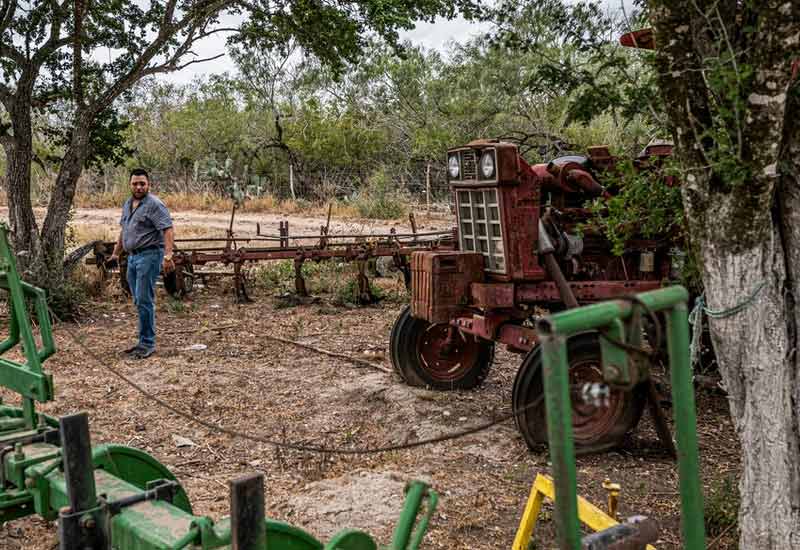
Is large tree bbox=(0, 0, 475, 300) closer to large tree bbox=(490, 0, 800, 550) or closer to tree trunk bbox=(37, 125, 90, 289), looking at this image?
tree trunk bbox=(37, 125, 90, 289)

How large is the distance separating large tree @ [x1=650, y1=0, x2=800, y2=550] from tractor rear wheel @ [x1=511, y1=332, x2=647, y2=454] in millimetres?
1558

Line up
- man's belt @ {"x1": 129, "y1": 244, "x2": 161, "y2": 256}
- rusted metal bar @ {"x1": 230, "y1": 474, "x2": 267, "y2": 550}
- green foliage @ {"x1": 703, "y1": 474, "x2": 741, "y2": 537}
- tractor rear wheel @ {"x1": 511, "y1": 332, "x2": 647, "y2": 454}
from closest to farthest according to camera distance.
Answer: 1. rusted metal bar @ {"x1": 230, "y1": 474, "x2": 267, "y2": 550}
2. green foliage @ {"x1": 703, "y1": 474, "x2": 741, "y2": 537}
3. tractor rear wheel @ {"x1": 511, "y1": 332, "x2": 647, "y2": 454}
4. man's belt @ {"x1": 129, "y1": 244, "x2": 161, "y2": 256}

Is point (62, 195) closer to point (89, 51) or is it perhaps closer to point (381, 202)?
point (89, 51)

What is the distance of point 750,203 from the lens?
2982 mm

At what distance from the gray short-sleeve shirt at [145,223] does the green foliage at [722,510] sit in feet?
17.7

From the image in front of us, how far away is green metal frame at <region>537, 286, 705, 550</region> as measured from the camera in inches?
59.1

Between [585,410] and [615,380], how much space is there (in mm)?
3391

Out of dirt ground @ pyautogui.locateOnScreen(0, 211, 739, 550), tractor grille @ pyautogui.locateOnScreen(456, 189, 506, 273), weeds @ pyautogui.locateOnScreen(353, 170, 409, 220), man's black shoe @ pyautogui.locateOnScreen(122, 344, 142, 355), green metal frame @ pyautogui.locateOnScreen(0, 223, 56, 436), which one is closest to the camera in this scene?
green metal frame @ pyautogui.locateOnScreen(0, 223, 56, 436)

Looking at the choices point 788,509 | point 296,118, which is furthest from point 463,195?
point 296,118

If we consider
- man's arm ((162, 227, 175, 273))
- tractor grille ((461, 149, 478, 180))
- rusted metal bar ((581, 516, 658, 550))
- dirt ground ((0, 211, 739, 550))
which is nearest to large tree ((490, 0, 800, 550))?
dirt ground ((0, 211, 739, 550))

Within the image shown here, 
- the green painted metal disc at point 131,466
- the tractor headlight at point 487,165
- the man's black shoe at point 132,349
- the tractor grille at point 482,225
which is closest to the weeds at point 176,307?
the man's black shoe at point 132,349

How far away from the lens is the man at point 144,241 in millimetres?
7301

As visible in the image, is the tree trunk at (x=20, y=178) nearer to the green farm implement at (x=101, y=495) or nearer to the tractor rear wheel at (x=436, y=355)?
the tractor rear wheel at (x=436, y=355)

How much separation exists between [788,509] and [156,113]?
114ft
